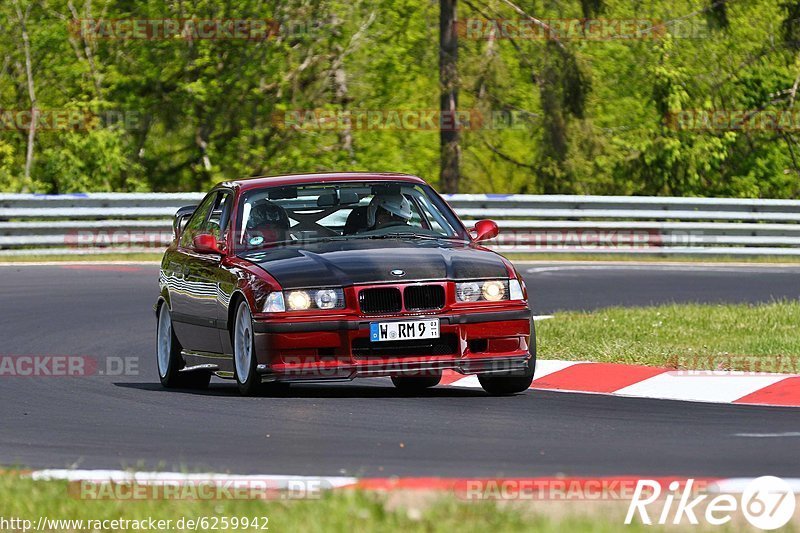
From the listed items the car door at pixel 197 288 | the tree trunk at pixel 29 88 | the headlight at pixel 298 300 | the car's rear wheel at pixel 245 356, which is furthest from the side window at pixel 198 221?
the tree trunk at pixel 29 88

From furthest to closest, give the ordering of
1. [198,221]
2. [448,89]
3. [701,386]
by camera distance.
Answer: [448,89] < [198,221] < [701,386]

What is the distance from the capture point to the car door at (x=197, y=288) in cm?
1095

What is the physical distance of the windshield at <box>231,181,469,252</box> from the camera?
35.9 ft

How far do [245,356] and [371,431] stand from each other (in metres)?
2.03

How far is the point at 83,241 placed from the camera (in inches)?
939

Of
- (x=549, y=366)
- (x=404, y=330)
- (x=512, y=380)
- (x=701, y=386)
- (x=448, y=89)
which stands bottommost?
(x=448, y=89)

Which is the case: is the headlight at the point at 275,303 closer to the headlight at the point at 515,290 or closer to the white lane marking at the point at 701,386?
the headlight at the point at 515,290

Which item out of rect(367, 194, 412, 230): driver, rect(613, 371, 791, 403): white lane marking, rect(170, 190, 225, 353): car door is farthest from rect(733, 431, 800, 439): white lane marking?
rect(170, 190, 225, 353): car door

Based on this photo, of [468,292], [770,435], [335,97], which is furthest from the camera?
[335,97]

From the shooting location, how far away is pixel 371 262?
10.0 metres

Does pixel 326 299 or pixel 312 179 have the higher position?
pixel 312 179

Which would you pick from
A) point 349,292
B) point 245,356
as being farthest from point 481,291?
point 245,356

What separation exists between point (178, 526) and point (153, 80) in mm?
27864

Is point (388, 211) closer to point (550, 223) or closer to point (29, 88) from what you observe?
point (550, 223)
